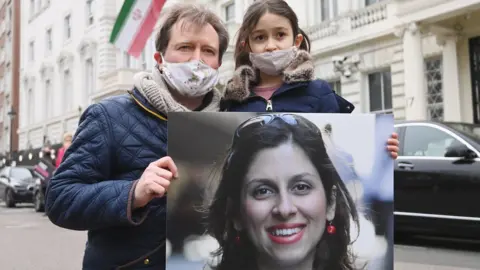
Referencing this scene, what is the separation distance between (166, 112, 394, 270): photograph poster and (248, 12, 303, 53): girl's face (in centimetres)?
61

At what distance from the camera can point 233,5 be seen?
24578mm

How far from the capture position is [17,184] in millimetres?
19375

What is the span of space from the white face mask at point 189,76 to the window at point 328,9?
17416 mm

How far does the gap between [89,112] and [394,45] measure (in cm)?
1532

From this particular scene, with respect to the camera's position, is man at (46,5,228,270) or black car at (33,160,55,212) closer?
man at (46,5,228,270)

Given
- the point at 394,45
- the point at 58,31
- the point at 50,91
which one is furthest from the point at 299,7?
the point at 50,91

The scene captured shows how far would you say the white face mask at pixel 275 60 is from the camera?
2.19 meters

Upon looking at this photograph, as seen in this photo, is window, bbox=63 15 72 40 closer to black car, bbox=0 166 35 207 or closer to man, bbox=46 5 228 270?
black car, bbox=0 166 35 207

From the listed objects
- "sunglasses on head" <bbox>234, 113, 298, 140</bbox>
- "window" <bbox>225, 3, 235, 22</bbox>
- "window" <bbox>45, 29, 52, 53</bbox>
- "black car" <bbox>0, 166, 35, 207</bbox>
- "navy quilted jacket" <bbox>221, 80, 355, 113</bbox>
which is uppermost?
"window" <bbox>45, 29, 52, 53</bbox>

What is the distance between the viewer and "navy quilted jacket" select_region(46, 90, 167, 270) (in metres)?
1.60

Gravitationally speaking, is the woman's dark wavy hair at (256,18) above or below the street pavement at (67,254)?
above

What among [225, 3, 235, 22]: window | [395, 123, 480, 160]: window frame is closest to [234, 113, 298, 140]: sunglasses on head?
[395, 123, 480, 160]: window frame

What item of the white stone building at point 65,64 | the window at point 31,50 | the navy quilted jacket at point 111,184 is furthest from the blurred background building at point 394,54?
the window at point 31,50

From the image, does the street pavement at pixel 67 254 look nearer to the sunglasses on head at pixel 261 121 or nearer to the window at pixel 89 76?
the sunglasses on head at pixel 261 121
